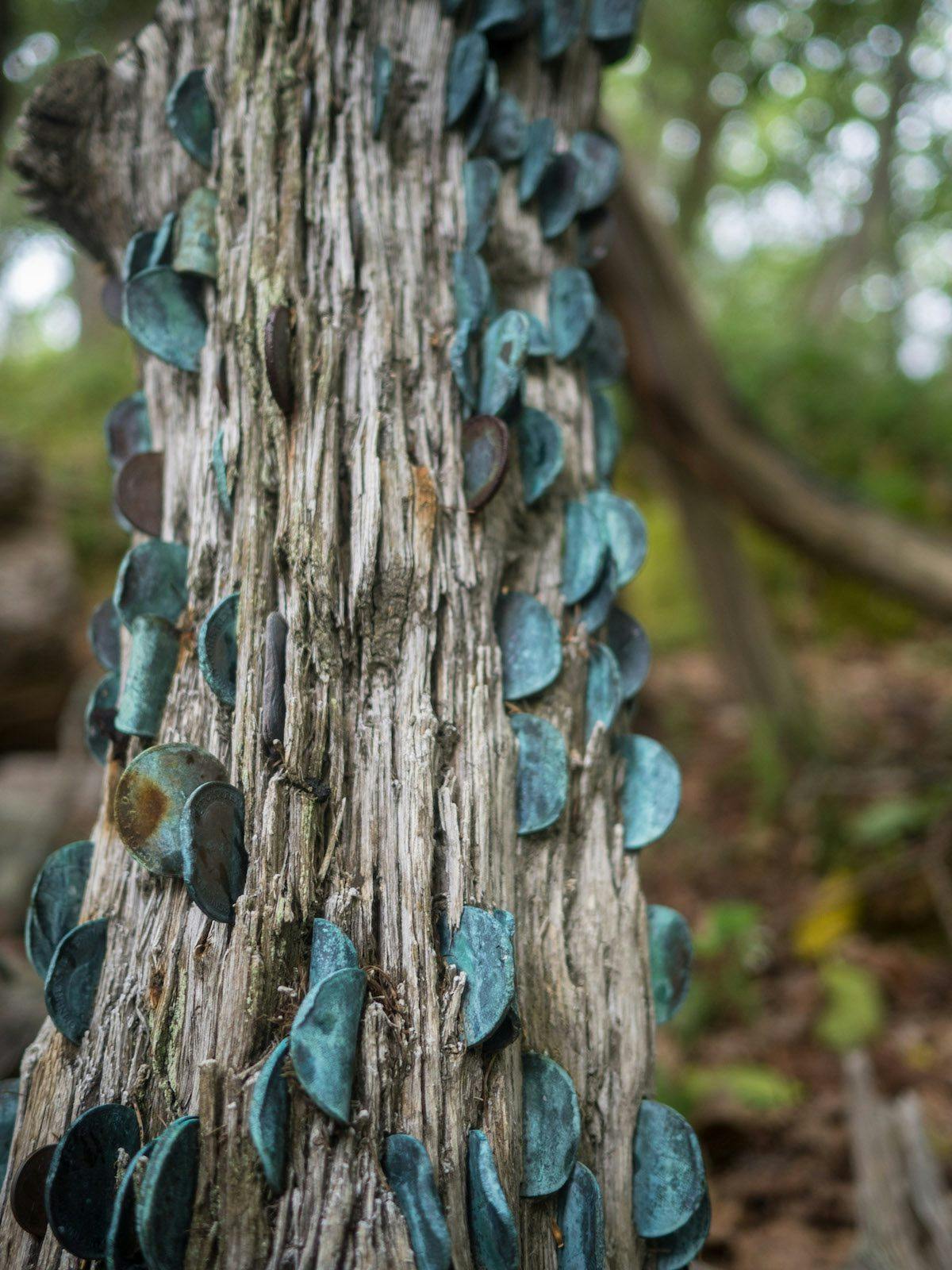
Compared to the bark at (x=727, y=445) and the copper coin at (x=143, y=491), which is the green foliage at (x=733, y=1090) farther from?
the copper coin at (x=143, y=491)

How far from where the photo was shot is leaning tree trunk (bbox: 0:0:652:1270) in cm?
69

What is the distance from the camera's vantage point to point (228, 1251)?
0.62 meters

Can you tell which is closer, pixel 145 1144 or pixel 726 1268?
pixel 145 1144

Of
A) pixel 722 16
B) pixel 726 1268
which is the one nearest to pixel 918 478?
pixel 722 16

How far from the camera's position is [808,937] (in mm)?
3441

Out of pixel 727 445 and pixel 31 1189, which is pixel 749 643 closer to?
pixel 727 445

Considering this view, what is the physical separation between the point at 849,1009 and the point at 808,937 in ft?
1.61

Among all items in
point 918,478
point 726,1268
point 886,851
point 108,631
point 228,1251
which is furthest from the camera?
point 918,478

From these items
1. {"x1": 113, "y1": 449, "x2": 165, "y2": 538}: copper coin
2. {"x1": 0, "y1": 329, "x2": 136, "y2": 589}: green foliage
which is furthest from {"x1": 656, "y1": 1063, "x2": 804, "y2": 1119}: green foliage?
{"x1": 0, "y1": 329, "x2": 136, "y2": 589}: green foliage

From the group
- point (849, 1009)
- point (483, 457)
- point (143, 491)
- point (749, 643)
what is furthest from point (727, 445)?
point (143, 491)

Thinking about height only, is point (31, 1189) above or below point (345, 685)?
below

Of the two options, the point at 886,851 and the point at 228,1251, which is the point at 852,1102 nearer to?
the point at 886,851

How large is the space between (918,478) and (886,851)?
3.34 meters

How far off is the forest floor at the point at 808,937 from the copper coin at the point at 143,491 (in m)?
2.22
